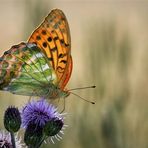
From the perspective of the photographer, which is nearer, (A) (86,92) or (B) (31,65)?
(B) (31,65)

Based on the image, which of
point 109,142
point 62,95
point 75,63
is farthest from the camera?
point 75,63

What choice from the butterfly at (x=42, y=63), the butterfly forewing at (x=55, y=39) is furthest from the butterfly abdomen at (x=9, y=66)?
the butterfly forewing at (x=55, y=39)

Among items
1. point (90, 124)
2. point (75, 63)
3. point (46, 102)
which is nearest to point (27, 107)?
point (46, 102)

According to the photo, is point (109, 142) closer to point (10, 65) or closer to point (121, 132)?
point (121, 132)

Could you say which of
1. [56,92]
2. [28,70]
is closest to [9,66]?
[28,70]

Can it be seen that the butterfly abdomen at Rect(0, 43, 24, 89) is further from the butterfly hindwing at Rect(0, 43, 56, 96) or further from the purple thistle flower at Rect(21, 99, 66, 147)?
the purple thistle flower at Rect(21, 99, 66, 147)

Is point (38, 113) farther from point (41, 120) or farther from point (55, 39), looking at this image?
point (55, 39)

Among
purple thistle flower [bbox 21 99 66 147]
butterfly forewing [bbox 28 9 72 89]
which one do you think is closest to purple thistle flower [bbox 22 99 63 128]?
purple thistle flower [bbox 21 99 66 147]
